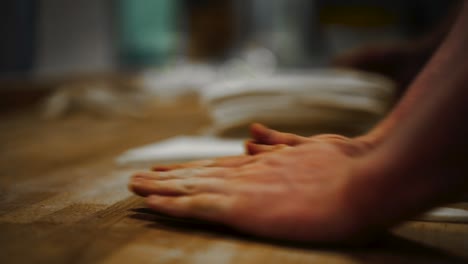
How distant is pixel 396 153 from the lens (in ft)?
1.86

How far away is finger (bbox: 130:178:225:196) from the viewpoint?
2.29 ft

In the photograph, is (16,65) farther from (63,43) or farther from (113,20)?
(113,20)

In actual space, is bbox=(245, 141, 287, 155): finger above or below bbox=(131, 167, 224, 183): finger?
above

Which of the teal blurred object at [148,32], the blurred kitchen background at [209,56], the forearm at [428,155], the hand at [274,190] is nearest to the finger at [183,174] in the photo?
the hand at [274,190]

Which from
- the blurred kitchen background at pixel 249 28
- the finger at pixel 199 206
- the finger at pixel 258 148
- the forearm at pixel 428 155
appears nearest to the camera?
the forearm at pixel 428 155

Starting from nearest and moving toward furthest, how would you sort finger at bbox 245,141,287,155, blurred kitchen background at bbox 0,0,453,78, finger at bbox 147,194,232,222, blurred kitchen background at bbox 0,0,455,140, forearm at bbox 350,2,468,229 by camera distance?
1. forearm at bbox 350,2,468,229
2. finger at bbox 147,194,232,222
3. finger at bbox 245,141,287,155
4. blurred kitchen background at bbox 0,0,455,140
5. blurred kitchen background at bbox 0,0,453,78

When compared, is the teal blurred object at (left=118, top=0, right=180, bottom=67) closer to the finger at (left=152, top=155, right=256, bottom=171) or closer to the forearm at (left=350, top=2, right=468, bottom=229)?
the finger at (left=152, top=155, right=256, bottom=171)

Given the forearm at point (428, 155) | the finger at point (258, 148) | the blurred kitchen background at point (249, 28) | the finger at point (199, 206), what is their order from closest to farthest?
the forearm at point (428, 155) → the finger at point (199, 206) → the finger at point (258, 148) → the blurred kitchen background at point (249, 28)

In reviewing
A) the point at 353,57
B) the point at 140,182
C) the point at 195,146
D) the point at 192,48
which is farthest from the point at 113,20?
the point at 140,182

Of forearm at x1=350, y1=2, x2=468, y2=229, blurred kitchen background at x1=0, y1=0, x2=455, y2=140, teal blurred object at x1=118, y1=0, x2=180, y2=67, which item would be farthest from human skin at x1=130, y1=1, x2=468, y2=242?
teal blurred object at x1=118, y1=0, x2=180, y2=67

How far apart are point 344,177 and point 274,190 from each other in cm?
9

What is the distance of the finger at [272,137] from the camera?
31.8 inches

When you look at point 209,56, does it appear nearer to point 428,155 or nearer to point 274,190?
point 274,190

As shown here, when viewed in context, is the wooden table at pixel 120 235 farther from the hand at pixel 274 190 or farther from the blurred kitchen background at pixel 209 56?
the blurred kitchen background at pixel 209 56
